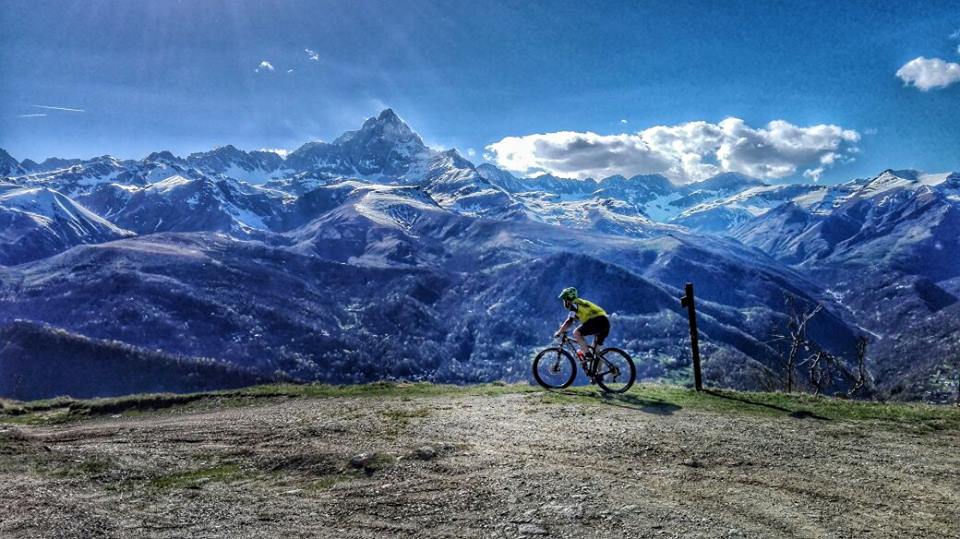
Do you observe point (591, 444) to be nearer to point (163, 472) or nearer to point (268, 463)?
point (268, 463)

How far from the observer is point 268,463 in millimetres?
13102

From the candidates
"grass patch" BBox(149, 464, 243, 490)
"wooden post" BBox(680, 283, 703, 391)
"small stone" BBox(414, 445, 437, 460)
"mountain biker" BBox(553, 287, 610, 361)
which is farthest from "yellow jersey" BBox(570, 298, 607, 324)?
"grass patch" BBox(149, 464, 243, 490)

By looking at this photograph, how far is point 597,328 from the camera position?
829 inches

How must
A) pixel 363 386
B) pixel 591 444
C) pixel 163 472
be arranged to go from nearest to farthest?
pixel 163 472
pixel 591 444
pixel 363 386

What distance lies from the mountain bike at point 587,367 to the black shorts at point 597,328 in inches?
15.2

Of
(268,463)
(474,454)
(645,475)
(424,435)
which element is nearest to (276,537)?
(268,463)

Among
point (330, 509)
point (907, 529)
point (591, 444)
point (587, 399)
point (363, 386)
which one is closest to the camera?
point (907, 529)

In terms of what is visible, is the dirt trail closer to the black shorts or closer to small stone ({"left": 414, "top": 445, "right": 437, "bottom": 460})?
small stone ({"left": 414, "top": 445, "right": 437, "bottom": 460})

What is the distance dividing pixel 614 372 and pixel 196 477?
45.2 feet

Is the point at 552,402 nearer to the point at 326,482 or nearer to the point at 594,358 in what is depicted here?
the point at 594,358

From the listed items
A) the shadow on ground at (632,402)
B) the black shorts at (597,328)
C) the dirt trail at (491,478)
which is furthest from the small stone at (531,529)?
the black shorts at (597,328)

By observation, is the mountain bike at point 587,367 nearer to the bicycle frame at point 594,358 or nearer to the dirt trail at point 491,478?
the bicycle frame at point 594,358

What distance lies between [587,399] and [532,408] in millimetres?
2486

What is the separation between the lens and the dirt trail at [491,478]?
973 cm
